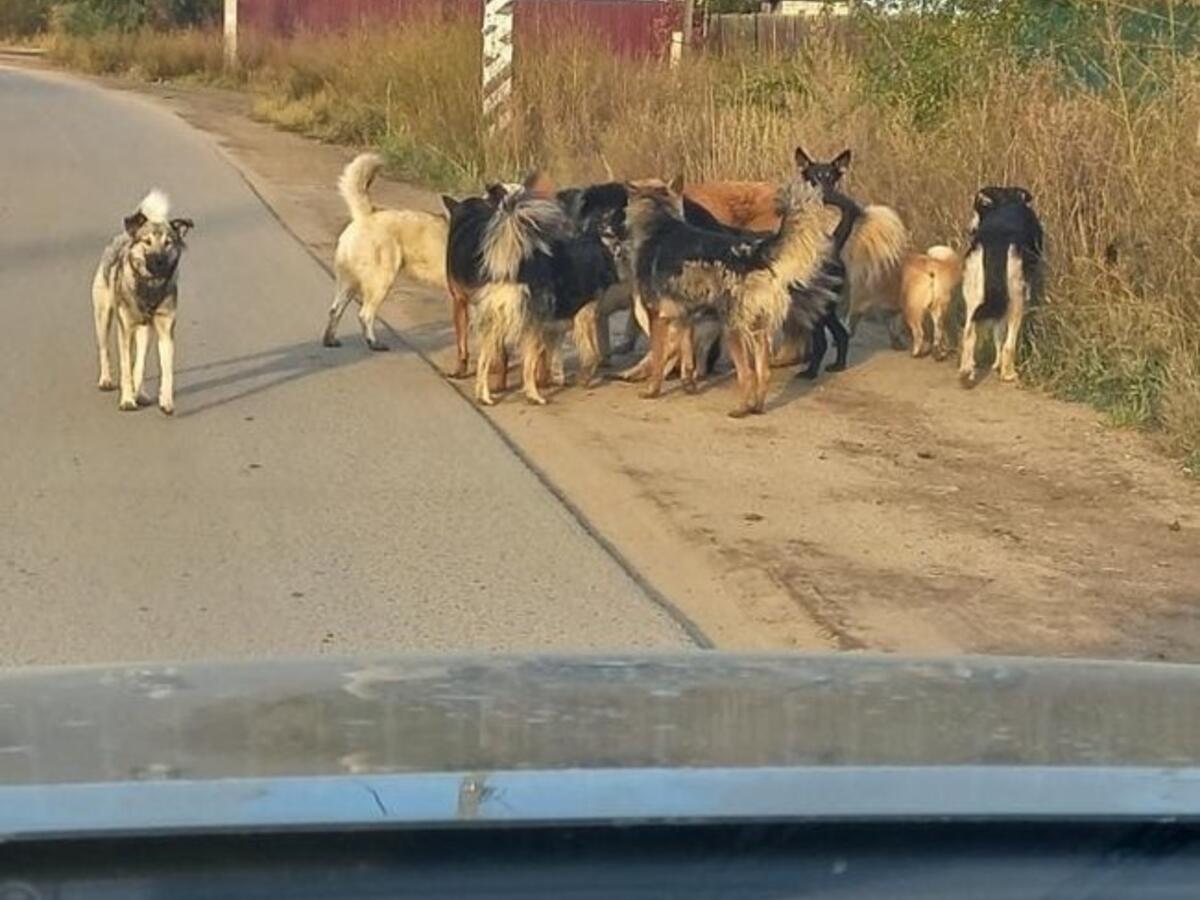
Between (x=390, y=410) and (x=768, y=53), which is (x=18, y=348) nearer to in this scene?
(x=390, y=410)

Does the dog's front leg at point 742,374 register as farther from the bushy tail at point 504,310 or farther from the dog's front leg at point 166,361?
the dog's front leg at point 166,361

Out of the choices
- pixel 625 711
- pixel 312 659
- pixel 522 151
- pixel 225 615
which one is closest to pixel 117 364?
pixel 225 615

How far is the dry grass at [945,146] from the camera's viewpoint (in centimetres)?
1220

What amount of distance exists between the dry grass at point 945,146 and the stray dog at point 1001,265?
0.44 m

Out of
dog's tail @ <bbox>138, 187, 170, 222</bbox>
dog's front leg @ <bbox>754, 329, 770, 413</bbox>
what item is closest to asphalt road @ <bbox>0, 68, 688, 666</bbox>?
dog's tail @ <bbox>138, 187, 170, 222</bbox>

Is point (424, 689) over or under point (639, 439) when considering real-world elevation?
over

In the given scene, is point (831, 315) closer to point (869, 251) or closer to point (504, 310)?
point (869, 251)

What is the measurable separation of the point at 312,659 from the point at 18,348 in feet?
31.5

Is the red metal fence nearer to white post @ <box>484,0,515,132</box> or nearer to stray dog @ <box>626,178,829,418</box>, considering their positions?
white post @ <box>484,0,515,132</box>

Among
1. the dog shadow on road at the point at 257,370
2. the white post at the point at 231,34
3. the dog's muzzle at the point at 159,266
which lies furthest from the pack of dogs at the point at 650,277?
the white post at the point at 231,34

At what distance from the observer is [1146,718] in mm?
2906

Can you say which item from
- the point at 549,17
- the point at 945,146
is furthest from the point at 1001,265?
the point at 549,17

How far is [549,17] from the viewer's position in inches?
1049

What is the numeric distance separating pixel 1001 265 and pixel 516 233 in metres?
2.80
